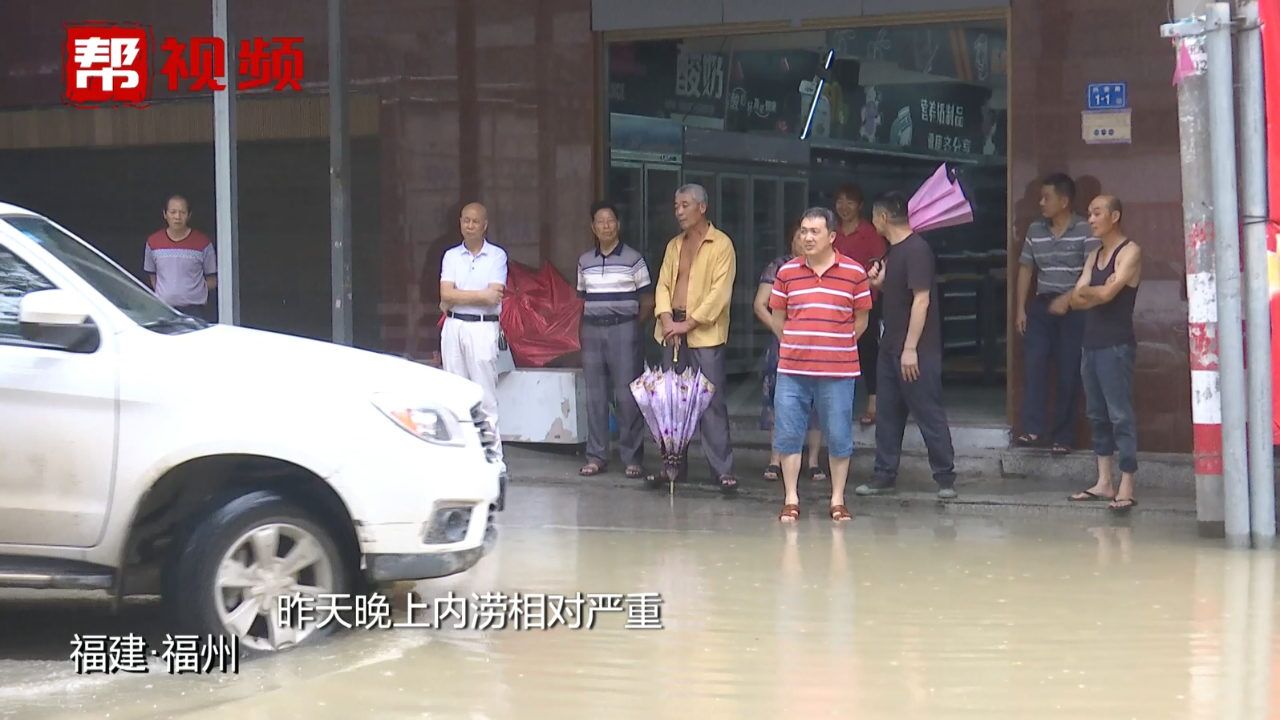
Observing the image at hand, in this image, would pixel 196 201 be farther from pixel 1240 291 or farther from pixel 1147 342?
pixel 1240 291

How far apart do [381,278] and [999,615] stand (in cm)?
739

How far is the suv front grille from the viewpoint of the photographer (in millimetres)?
6777

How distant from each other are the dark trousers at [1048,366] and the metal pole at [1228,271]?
2.19 metres

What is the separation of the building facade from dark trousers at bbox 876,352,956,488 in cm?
135

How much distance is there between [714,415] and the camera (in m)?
10.7

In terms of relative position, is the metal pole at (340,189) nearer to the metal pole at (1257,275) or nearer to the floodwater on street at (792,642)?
the floodwater on street at (792,642)

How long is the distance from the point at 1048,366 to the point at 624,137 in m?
4.10

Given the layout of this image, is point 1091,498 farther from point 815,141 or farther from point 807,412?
point 815,141

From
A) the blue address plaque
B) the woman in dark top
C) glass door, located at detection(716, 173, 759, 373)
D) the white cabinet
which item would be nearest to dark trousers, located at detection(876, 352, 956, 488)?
the woman in dark top

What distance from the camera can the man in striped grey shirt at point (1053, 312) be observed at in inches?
418

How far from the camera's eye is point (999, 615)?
7070 millimetres

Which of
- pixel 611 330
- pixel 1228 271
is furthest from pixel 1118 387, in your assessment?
pixel 611 330

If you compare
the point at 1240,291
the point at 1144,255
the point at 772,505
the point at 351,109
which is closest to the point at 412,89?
the point at 351,109

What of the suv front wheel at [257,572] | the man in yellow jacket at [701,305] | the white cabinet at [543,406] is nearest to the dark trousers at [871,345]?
the man in yellow jacket at [701,305]
